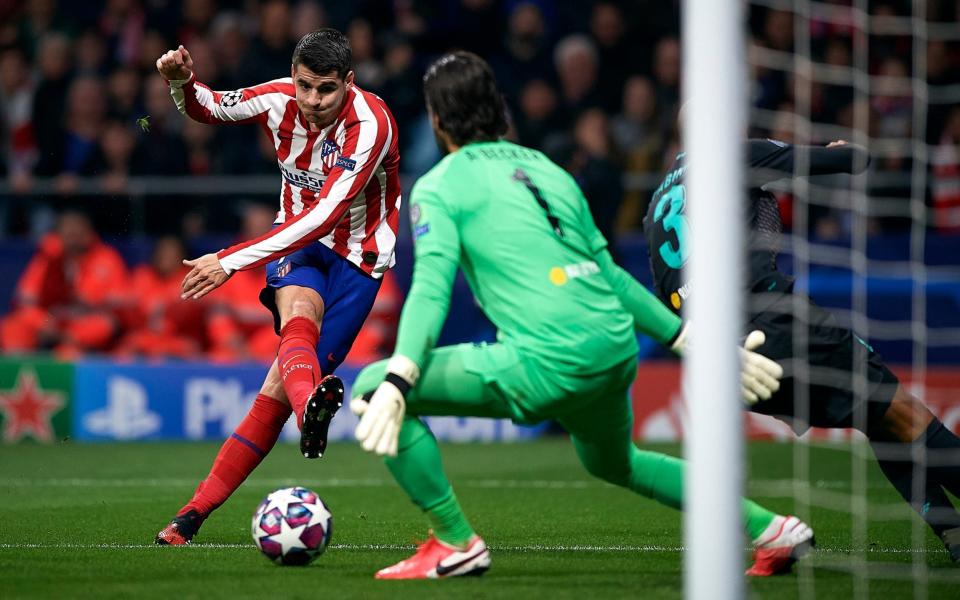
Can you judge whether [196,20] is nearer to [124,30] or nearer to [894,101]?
[124,30]

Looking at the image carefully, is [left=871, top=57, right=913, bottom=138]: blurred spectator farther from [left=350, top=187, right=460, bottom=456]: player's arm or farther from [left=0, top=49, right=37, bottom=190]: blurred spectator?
[left=0, top=49, right=37, bottom=190]: blurred spectator

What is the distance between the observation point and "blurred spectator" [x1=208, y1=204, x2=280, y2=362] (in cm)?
1138

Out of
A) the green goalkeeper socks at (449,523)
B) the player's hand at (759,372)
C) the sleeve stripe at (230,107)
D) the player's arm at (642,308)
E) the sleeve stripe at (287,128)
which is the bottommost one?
the green goalkeeper socks at (449,523)

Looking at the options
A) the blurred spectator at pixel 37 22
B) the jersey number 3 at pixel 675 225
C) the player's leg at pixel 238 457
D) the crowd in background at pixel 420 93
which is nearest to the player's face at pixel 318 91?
the player's leg at pixel 238 457

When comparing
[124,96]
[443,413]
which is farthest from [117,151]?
[443,413]

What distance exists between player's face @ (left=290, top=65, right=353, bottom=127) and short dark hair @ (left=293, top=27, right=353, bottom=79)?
2 centimetres

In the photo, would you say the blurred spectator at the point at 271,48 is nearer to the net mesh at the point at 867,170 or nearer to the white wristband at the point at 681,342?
the net mesh at the point at 867,170

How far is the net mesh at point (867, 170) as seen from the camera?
9953 millimetres

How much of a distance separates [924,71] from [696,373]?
8939 mm

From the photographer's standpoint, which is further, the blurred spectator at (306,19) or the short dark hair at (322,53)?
the blurred spectator at (306,19)

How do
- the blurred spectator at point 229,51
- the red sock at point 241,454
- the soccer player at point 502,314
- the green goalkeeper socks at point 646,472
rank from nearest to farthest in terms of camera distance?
1. the soccer player at point 502,314
2. the green goalkeeper socks at point 646,472
3. the red sock at point 241,454
4. the blurred spectator at point 229,51

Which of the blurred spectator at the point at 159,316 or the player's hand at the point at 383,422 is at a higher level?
the player's hand at the point at 383,422

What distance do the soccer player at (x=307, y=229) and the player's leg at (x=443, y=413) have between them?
0.87 metres

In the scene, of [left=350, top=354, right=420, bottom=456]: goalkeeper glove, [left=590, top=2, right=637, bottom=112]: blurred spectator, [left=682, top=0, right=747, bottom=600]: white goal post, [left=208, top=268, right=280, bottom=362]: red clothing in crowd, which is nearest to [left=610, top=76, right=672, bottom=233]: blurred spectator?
[left=590, top=2, right=637, bottom=112]: blurred spectator
